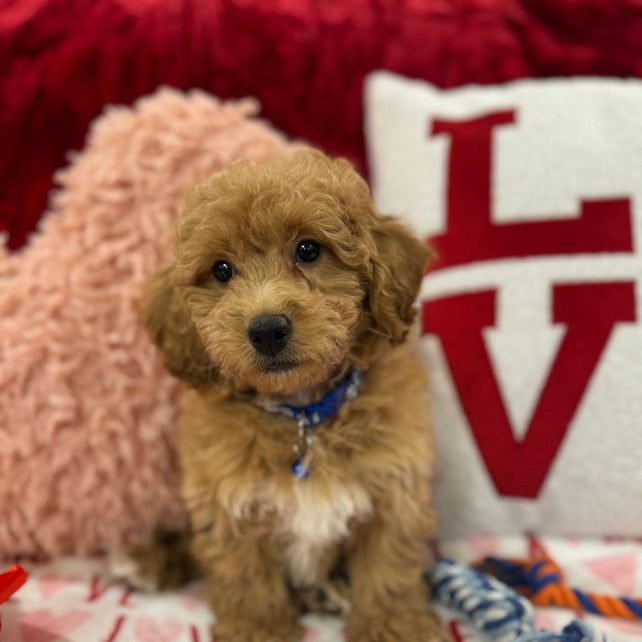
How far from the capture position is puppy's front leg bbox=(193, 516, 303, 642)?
1.61 metres

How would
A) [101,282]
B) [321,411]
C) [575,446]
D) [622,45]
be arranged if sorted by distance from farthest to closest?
[622,45] → [101,282] → [575,446] → [321,411]

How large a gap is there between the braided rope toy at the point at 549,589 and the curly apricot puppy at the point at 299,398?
24cm

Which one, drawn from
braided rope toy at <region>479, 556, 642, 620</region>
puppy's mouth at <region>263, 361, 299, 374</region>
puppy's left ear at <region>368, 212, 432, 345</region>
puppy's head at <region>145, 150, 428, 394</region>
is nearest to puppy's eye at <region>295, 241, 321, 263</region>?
puppy's head at <region>145, 150, 428, 394</region>

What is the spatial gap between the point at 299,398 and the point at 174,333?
1.06ft

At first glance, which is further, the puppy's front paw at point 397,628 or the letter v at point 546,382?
the letter v at point 546,382

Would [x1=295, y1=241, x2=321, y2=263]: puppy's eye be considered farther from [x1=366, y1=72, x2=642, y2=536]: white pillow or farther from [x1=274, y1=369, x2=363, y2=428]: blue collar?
[x1=366, y1=72, x2=642, y2=536]: white pillow

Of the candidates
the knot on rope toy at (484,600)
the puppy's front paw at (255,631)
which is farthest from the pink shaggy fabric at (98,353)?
the knot on rope toy at (484,600)

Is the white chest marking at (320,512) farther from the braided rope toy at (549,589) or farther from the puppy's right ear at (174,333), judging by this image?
the braided rope toy at (549,589)

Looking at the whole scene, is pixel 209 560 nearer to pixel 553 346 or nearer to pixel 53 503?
pixel 53 503

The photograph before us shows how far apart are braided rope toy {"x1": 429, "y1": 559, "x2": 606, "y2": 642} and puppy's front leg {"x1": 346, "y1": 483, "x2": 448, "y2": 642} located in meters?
0.08

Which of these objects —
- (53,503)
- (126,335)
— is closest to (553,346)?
(126,335)

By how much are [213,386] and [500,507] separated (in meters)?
0.87

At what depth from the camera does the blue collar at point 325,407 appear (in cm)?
156

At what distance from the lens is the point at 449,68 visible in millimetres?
2266
